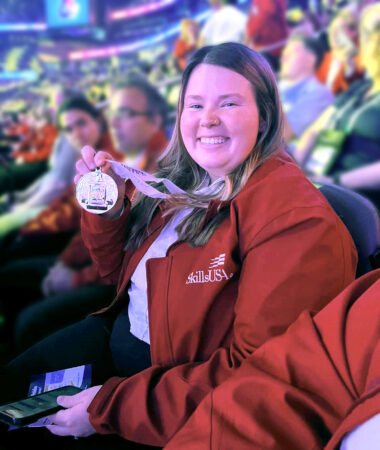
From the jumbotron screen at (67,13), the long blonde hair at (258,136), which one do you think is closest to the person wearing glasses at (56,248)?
the jumbotron screen at (67,13)

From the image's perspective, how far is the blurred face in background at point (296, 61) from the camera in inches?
91.0

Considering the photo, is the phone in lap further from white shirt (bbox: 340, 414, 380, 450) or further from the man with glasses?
the man with glasses

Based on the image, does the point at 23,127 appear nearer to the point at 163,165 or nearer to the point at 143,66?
the point at 143,66

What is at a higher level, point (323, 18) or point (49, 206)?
point (323, 18)

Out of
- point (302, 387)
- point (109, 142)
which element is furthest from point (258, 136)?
point (109, 142)

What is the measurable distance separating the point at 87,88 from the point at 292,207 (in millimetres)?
2150

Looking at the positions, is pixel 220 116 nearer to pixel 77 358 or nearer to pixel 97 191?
pixel 97 191

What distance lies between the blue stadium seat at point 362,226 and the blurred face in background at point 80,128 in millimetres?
1917

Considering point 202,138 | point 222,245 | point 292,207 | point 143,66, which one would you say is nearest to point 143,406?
point 222,245

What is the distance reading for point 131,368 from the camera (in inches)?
43.6

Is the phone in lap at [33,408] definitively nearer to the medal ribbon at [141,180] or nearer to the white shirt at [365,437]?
the medal ribbon at [141,180]

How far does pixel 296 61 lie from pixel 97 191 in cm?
159

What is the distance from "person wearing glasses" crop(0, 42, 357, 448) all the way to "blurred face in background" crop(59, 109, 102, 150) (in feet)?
5.29

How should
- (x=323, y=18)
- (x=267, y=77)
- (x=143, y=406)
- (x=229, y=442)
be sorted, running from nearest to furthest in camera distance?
(x=229, y=442) < (x=143, y=406) < (x=267, y=77) < (x=323, y=18)
